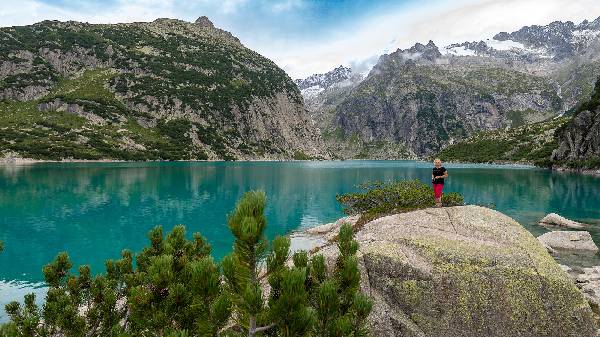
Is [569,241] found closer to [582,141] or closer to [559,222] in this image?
[559,222]

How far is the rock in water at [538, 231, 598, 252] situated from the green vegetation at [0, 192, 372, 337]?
4114 centimetres

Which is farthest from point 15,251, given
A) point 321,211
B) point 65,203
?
point 321,211

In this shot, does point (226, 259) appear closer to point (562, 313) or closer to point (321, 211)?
point (562, 313)

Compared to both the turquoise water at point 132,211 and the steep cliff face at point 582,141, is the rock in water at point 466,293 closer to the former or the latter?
the turquoise water at point 132,211

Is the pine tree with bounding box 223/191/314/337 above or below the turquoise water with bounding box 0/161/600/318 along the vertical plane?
above

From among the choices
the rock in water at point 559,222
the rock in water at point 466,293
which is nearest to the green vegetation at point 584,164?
the rock in water at point 559,222

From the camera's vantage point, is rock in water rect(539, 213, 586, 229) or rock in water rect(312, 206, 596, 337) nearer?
rock in water rect(312, 206, 596, 337)

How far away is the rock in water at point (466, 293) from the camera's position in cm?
1291

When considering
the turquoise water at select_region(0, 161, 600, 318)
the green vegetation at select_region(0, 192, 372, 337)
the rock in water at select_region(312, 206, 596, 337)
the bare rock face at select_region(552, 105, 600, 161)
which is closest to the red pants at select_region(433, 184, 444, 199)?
the rock in water at select_region(312, 206, 596, 337)

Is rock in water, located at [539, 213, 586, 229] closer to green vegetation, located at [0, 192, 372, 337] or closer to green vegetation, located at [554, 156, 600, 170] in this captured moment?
green vegetation, located at [0, 192, 372, 337]

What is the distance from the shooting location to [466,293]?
13078mm

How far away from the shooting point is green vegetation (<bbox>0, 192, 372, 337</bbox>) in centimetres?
611

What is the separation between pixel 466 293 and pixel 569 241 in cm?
3674

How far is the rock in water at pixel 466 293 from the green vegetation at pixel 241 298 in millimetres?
4746
